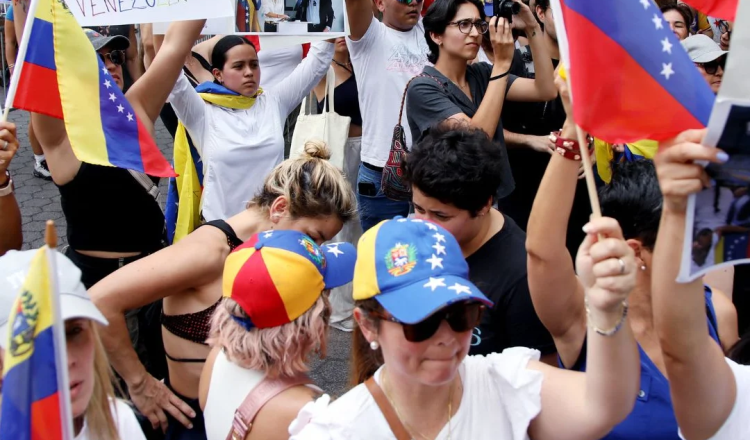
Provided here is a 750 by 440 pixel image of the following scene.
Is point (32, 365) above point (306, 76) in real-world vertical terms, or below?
above

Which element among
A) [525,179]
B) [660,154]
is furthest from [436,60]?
[660,154]

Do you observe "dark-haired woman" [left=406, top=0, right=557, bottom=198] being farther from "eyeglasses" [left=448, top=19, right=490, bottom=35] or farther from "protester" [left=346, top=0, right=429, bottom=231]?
"protester" [left=346, top=0, right=429, bottom=231]

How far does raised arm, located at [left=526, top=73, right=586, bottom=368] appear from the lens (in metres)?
1.86

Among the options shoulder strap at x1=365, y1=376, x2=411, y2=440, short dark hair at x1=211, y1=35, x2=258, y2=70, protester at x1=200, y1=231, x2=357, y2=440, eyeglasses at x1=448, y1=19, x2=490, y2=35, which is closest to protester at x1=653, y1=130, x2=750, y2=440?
shoulder strap at x1=365, y1=376, x2=411, y2=440

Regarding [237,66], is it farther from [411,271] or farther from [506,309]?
[411,271]

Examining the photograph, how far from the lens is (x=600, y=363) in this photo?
58.1 inches

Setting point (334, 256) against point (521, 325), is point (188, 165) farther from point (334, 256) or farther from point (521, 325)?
point (521, 325)

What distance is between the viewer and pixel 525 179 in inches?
169

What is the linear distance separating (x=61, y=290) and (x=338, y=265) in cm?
88

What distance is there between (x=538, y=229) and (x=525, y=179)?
242 centimetres

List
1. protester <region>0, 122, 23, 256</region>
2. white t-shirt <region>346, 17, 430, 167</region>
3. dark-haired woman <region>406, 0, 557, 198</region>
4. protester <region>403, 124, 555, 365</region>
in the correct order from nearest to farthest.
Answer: protester <region>403, 124, 555, 365</region>
protester <region>0, 122, 23, 256</region>
dark-haired woman <region>406, 0, 557, 198</region>
white t-shirt <region>346, 17, 430, 167</region>

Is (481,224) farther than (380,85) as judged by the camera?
No

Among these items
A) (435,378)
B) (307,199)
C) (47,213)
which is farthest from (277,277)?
(47,213)

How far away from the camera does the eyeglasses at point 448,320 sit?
1.61 m
